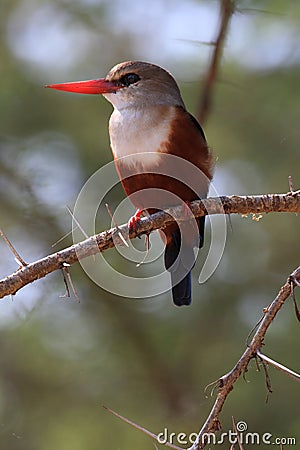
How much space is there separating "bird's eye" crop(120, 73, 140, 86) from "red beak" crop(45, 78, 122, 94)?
0.12ft

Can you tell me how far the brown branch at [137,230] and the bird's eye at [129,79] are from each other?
922mm

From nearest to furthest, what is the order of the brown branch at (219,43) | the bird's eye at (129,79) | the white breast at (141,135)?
the brown branch at (219,43) < the white breast at (141,135) < the bird's eye at (129,79)

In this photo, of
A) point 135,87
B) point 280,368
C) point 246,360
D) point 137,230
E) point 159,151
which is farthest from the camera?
point 135,87

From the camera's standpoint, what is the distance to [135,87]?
2.98 metres

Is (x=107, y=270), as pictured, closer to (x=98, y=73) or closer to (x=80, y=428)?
(x=80, y=428)

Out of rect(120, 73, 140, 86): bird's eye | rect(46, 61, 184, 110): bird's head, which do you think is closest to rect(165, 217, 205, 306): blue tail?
rect(46, 61, 184, 110): bird's head

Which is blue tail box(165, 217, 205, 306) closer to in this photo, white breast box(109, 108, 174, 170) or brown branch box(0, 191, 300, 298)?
white breast box(109, 108, 174, 170)

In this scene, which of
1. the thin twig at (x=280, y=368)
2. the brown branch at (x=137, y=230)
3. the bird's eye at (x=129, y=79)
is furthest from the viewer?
the bird's eye at (x=129, y=79)

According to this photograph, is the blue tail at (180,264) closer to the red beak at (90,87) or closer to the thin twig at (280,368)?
the red beak at (90,87)

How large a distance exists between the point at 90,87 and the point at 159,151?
0.40 metres

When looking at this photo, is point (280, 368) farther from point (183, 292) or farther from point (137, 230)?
point (183, 292)

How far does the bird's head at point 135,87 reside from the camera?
2953 millimetres

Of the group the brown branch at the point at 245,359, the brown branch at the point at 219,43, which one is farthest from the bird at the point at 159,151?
the brown branch at the point at 245,359

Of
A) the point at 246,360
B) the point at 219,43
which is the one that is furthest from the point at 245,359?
the point at 219,43
